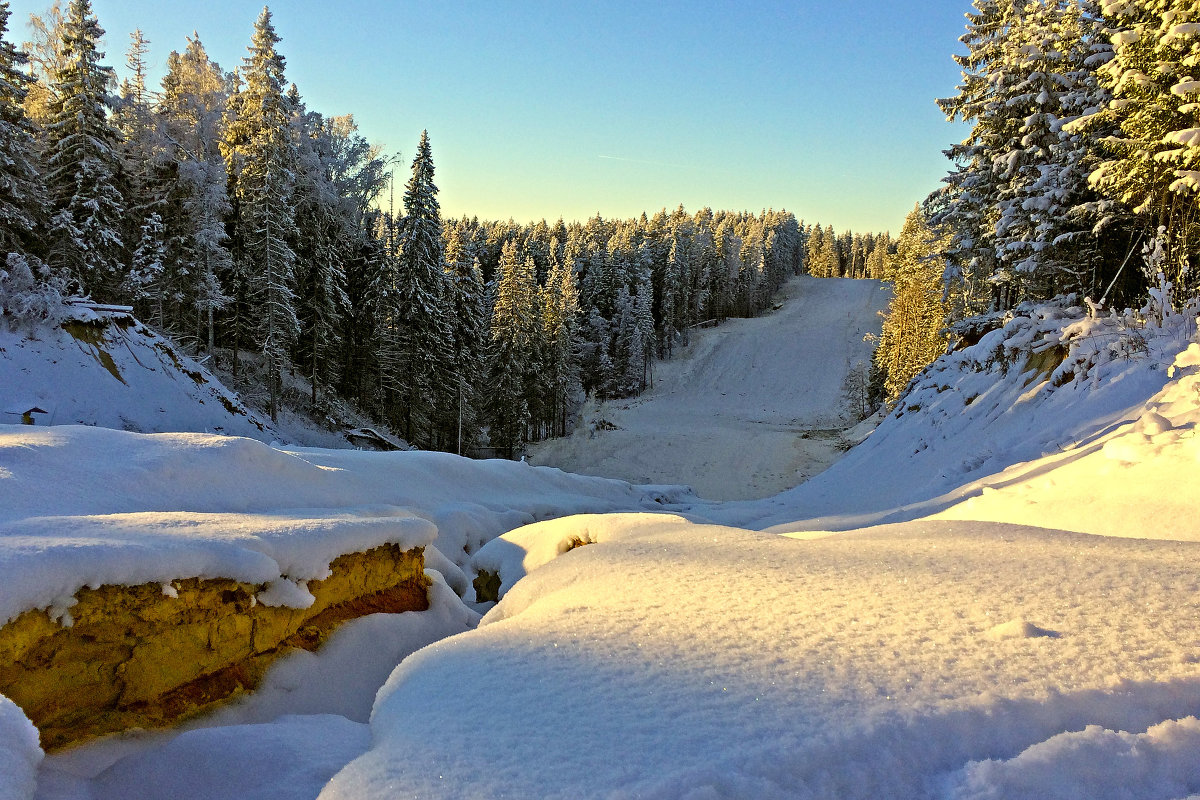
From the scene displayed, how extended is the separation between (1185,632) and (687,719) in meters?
2.16

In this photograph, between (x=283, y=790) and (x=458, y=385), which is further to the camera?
(x=458, y=385)

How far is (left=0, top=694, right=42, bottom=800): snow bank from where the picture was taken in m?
2.44

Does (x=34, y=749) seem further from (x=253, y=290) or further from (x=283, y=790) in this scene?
(x=253, y=290)

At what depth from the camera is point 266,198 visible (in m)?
23.5

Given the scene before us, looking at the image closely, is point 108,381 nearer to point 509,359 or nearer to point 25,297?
point 25,297

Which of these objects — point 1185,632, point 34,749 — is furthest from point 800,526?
point 34,749

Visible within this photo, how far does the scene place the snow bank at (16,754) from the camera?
2.44 meters

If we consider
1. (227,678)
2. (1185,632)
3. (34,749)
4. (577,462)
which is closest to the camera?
(1185,632)

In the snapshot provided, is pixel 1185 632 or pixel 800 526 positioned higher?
pixel 1185 632

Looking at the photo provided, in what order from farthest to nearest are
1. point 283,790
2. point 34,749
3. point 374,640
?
point 374,640 < point 283,790 < point 34,749

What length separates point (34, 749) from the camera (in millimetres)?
2707

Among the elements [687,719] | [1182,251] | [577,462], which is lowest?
[577,462]

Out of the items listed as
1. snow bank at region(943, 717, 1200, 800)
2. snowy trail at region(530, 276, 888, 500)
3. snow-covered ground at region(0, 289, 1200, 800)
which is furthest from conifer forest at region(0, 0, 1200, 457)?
snow bank at region(943, 717, 1200, 800)

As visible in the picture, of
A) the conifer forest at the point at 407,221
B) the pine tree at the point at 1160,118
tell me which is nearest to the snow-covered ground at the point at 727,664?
the pine tree at the point at 1160,118
